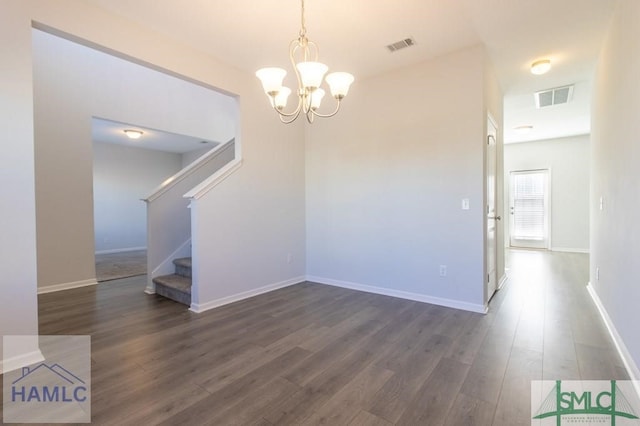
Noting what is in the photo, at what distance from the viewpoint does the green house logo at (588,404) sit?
1.67 metres

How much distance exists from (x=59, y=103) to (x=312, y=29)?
391 cm

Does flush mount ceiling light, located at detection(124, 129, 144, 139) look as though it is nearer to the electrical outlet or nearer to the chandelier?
the chandelier

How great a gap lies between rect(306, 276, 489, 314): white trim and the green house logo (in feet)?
4.34

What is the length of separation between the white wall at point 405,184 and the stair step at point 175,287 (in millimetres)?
1790

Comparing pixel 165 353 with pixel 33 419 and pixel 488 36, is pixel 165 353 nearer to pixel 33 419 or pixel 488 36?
pixel 33 419

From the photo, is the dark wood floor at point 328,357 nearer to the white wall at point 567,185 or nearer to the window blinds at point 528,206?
the white wall at point 567,185

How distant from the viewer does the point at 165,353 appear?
2.39 meters

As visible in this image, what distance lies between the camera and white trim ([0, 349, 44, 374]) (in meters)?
2.08

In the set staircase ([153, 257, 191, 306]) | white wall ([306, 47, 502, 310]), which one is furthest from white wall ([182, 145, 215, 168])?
white wall ([306, 47, 502, 310])

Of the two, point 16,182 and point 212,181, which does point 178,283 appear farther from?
point 16,182

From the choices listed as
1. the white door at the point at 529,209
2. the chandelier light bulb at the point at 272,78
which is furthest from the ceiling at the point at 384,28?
Answer: the white door at the point at 529,209

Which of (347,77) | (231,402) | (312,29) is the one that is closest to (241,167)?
(312,29)

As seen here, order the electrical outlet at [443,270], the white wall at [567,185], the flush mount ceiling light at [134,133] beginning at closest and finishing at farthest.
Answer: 1. the electrical outlet at [443,270]
2. the flush mount ceiling light at [134,133]
3. the white wall at [567,185]

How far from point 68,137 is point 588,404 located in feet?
20.4
